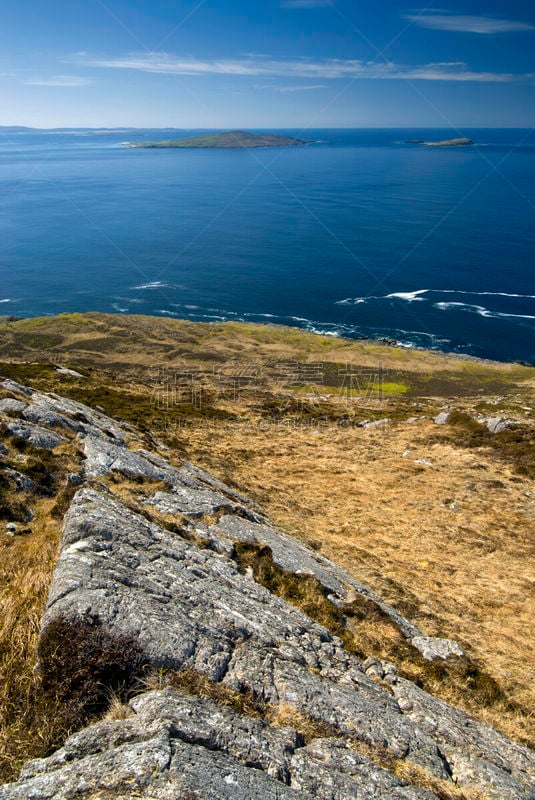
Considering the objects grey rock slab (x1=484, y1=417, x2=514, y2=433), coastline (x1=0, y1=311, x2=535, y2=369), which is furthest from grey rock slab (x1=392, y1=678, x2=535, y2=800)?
coastline (x1=0, y1=311, x2=535, y2=369)

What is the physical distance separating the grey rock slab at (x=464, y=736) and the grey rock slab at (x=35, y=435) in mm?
13400

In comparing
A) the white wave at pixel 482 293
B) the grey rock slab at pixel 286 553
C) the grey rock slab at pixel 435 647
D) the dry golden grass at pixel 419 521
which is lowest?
the dry golden grass at pixel 419 521

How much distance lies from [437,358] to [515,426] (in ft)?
138

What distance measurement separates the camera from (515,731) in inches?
428

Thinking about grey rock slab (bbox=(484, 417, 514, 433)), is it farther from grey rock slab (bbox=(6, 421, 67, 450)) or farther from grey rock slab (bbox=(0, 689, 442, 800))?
grey rock slab (bbox=(0, 689, 442, 800))

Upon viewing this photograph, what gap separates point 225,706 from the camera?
22.0ft

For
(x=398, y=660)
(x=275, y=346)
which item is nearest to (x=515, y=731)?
(x=398, y=660)

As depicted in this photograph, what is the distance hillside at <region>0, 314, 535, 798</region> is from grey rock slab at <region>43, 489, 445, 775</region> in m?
0.07

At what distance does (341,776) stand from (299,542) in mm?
12759

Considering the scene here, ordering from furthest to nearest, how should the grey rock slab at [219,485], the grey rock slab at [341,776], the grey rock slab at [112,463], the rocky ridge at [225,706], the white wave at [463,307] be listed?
the white wave at [463,307]
the grey rock slab at [219,485]
the grey rock slab at [112,463]
the grey rock slab at [341,776]
the rocky ridge at [225,706]

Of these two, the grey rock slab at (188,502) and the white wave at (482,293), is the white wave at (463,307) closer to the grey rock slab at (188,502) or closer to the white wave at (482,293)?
the white wave at (482,293)

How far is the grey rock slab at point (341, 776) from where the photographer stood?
20.1 ft

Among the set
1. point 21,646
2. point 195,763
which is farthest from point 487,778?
point 21,646

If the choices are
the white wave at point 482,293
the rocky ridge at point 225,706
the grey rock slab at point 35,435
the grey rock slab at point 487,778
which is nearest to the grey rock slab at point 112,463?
the grey rock slab at point 35,435
